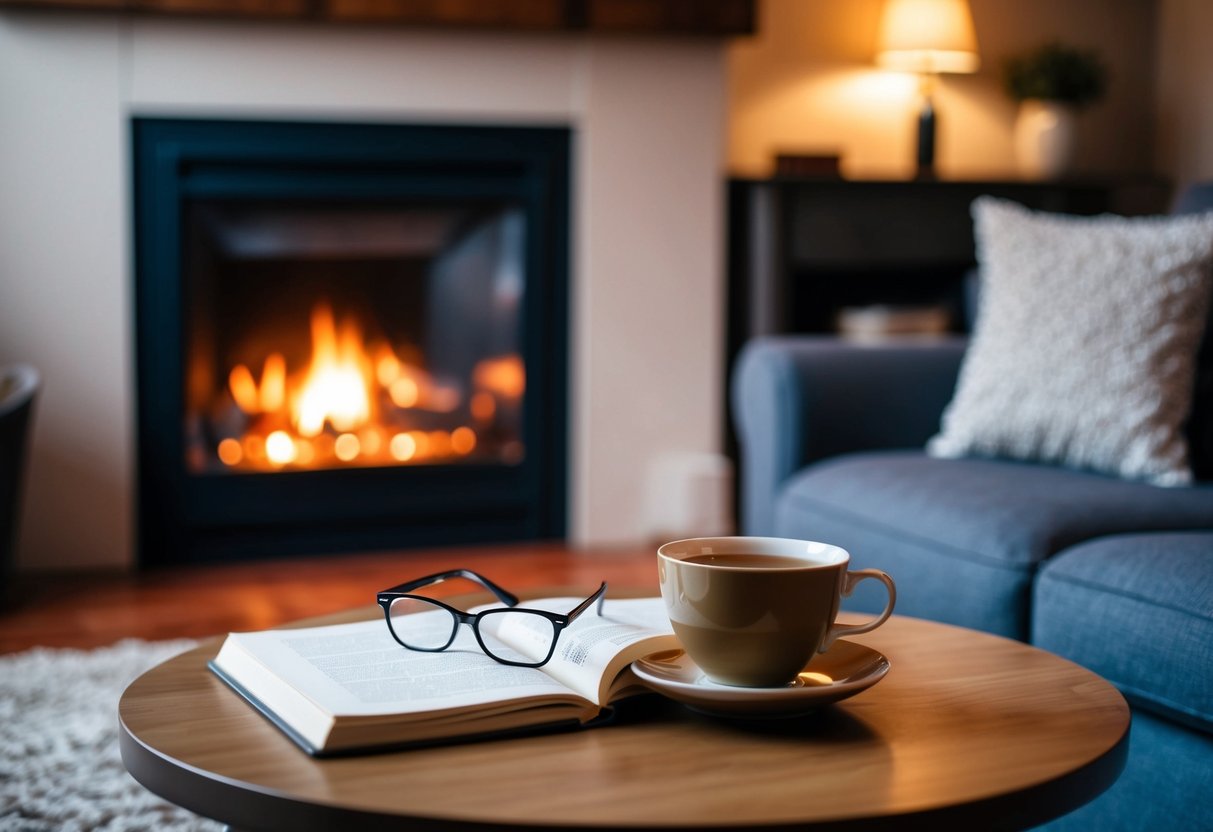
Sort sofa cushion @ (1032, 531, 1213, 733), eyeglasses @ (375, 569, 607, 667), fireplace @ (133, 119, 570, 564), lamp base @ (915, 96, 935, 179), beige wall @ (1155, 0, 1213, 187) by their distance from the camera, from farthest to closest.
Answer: beige wall @ (1155, 0, 1213, 187), lamp base @ (915, 96, 935, 179), fireplace @ (133, 119, 570, 564), sofa cushion @ (1032, 531, 1213, 733), eyeglasses @ (375, 569, 607, 667)

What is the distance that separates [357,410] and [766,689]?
2.50 metres

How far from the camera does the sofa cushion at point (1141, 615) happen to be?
49.4 inches

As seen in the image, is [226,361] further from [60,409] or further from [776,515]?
[776,515]

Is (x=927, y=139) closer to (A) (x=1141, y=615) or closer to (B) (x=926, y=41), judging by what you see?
(B) (x=926, y=41)

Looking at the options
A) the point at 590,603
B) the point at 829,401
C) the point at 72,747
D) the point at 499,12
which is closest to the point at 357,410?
the point at 499,12

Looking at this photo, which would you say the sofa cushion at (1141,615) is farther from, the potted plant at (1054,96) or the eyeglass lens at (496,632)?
the potted plant at (1054,96)

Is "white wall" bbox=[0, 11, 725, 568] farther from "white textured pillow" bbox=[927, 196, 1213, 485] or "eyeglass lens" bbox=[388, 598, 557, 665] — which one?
"eyeglass lens" bbox=[388, 598, 557, 665]

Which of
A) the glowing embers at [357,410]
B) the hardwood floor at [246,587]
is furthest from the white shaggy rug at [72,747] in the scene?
the glowing embers at [357,410]

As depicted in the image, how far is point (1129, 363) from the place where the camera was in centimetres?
190

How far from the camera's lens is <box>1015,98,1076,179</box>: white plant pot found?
139 inches

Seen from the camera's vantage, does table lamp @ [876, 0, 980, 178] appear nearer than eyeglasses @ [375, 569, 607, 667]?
No

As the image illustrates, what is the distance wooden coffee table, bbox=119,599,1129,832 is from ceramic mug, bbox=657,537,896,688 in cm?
4

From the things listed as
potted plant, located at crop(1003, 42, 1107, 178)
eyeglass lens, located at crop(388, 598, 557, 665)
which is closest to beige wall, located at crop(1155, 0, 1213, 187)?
potted plant, located at crop(1003, 42, 1107, 178)

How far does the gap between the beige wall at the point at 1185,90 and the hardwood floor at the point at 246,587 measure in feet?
6.75
